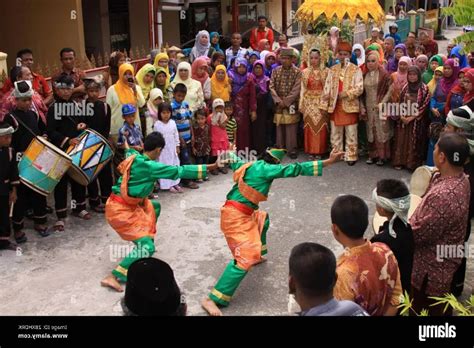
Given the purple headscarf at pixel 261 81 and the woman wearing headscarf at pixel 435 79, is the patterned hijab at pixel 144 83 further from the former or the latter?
the woman wearing headscarf at pixel 435 79

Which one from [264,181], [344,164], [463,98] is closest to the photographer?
[264,181]

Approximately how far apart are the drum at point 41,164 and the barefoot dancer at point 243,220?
1.90 metres

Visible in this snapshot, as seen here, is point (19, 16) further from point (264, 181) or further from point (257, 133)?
point (264, 181)

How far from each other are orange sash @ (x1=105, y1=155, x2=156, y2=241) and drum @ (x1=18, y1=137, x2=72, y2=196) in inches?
36.2

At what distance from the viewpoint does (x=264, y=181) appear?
4.89m

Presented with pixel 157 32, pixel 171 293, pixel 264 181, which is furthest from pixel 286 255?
pixel 157 32

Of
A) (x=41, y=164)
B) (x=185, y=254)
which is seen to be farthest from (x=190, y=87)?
(x=185, y=254)

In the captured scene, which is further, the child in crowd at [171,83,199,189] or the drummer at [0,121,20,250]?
the child in crowd at [171,83,199,189]

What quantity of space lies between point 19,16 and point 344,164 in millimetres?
7814

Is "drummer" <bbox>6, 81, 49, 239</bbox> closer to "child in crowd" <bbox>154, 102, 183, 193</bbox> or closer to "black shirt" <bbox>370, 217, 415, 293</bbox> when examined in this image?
"child in crowd" <bbox>154, 102, 183, 193</bbox>

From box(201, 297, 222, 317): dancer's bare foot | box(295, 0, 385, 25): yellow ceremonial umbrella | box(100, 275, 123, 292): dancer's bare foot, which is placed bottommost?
box(201, 297, 222, 317): dancer's bare foot

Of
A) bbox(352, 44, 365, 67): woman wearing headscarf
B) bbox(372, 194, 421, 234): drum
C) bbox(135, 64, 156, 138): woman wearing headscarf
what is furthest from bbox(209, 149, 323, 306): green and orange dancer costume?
bbox(352, 44, 365, 67): woman wearing headscarf

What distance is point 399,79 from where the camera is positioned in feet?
27.1

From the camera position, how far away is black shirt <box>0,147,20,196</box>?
227 inches
